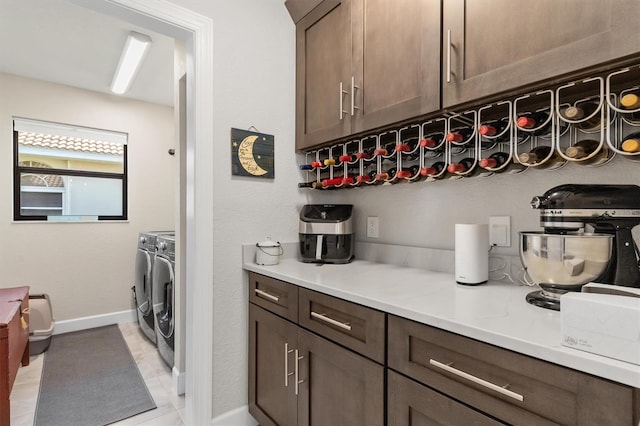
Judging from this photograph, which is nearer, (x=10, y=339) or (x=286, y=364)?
(x=286, y=364)

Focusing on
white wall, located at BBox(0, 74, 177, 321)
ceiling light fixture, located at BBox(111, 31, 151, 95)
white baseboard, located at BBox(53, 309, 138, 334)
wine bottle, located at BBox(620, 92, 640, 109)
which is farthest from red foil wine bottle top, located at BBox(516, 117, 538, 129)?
white baseboard, located at BBox(53, 309, 138, 334)

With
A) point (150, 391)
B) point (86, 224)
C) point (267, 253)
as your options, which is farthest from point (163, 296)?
point (86, 224)

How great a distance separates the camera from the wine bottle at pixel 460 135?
1.23 meters

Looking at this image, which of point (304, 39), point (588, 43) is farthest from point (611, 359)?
point (304, 39)

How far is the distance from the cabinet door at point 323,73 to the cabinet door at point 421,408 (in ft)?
3.59

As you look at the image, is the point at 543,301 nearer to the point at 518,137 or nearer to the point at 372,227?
the point at 518,137

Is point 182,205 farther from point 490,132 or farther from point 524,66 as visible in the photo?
point 524,66

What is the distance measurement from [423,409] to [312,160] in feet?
4.67

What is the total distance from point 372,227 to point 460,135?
28.5 inches

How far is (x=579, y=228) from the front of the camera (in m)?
0.84

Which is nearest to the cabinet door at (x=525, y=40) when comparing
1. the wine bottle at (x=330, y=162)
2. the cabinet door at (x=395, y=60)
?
the cabinet door at (x=395, y=60)

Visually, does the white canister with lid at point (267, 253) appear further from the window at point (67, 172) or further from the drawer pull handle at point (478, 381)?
the window at point (67, 172)

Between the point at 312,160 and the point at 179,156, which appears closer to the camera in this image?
the point at 312,160

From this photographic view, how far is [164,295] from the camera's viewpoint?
2.35m
